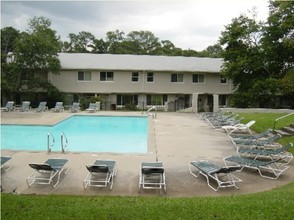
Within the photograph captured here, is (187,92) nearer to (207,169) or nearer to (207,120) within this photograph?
(207,120)

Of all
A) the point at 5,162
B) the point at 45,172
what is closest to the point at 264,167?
the point at 45,172

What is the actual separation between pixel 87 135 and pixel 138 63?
59.6 feet

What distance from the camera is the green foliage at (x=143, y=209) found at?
19.0 feet

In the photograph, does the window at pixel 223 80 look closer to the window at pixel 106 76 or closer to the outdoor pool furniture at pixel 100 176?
the window at pixel 106 76

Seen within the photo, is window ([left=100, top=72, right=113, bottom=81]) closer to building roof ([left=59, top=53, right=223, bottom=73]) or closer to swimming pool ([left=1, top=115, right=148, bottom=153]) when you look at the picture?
building roof ([left=59, top=53, right=223, bottom=73])

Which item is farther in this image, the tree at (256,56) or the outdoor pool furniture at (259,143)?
the tree at (256,56)

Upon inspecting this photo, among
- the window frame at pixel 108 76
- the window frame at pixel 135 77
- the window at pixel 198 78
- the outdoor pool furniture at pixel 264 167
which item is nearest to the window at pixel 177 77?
the window at pixel 198 78

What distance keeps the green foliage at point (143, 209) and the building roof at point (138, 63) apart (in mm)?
27905

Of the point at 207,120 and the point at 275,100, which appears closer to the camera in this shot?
the point at 207,120

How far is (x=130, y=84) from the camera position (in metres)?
34.5

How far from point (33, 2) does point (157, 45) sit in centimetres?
5589

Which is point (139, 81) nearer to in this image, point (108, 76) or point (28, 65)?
point (108, 76)

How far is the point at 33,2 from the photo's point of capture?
42.7ft

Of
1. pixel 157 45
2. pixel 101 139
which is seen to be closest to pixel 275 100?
pixel 101 139
